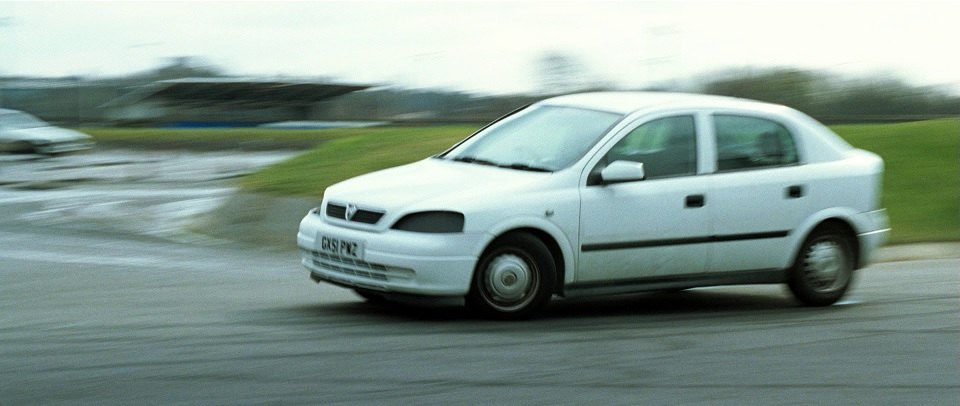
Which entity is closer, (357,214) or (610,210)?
(357,214)

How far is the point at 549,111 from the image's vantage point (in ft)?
31.5

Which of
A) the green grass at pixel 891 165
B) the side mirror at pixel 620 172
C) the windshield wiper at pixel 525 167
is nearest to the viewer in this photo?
the side mirror at pixel 620 172

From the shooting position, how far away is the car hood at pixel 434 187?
8.20 meters

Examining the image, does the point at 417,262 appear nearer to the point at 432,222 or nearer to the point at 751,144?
the point at 432,222

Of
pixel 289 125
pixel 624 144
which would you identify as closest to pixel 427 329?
pixel 624 144

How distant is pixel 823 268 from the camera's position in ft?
31.7

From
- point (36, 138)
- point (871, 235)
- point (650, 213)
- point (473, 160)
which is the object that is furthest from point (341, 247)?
point (36, 138)

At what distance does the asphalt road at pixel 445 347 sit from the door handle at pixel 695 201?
743 mm

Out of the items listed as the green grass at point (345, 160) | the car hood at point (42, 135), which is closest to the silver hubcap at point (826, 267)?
the green grass at point (345, 160)

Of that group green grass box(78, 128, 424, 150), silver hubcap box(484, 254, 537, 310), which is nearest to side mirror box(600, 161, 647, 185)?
silver hubcap box(484, 254, 537, 310)

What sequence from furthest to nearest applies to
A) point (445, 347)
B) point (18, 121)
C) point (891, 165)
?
point (18, 121) → point (891, 165) → point (445, 347)

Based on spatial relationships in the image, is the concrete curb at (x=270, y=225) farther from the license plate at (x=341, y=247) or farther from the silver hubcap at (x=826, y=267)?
the license plate at (x=341, y=247)

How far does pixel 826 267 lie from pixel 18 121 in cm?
3108

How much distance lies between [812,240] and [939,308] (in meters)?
1.12
